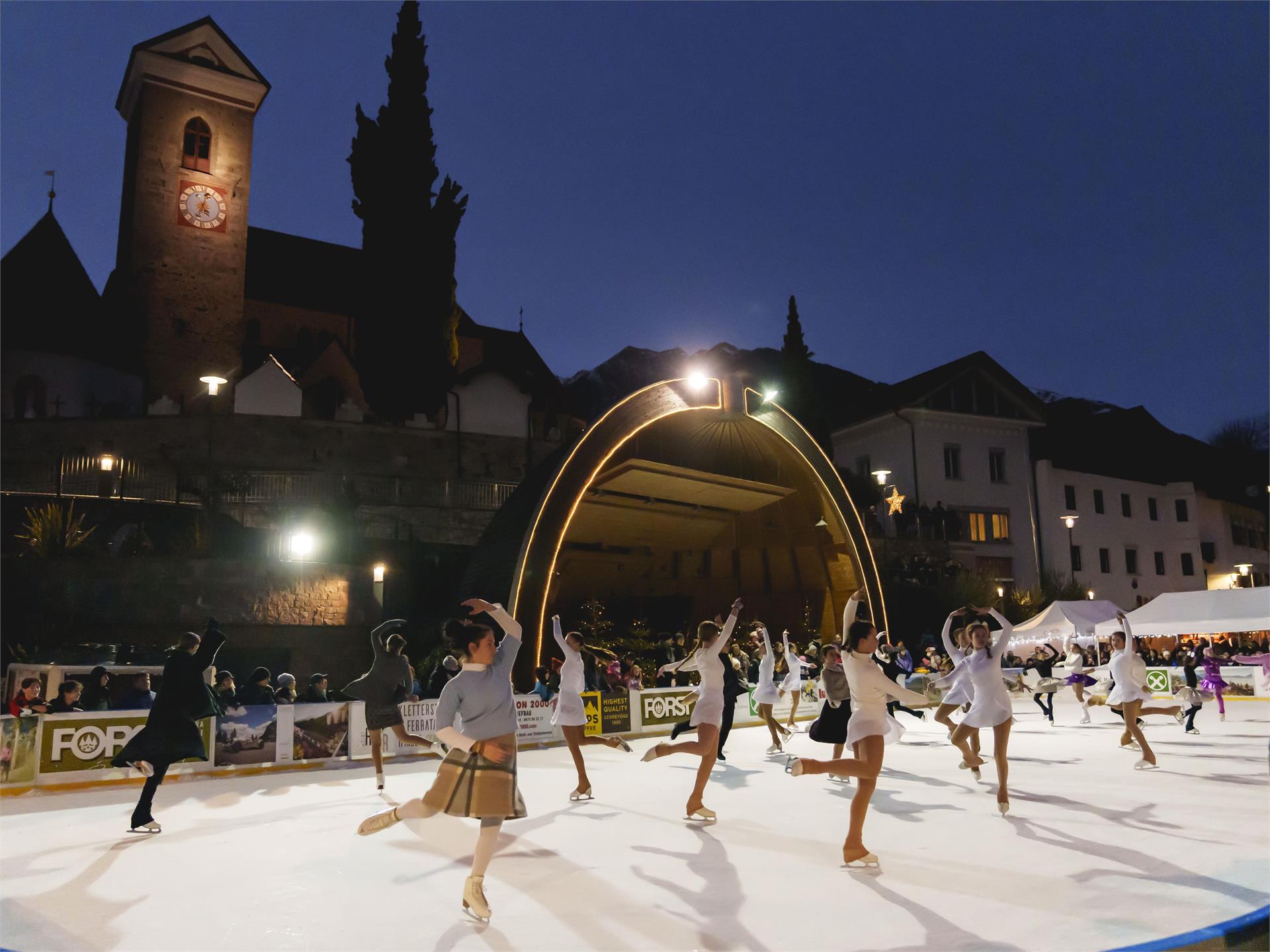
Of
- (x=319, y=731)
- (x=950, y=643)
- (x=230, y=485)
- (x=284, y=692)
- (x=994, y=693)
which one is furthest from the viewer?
(x=230, y=485)

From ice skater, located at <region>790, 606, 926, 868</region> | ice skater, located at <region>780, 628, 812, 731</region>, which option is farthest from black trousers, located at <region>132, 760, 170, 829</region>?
ice skater, located at <region>780, 628, 812, 731</region>

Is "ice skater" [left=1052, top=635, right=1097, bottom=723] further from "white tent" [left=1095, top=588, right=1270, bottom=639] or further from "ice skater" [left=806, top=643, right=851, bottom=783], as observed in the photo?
"ice skater" [left=806, top=643, right=851, bottom=783]

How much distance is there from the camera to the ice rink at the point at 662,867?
18.9 ft

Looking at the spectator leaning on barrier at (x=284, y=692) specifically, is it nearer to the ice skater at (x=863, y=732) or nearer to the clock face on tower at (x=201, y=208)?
the ice skater at (x=863, y=732)

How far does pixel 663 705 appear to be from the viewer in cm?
1950

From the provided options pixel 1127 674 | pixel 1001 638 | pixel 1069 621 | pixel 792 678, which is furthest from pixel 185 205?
pixel 1001 638

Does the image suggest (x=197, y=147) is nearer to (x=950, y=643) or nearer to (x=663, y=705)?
(x=663, y=705)

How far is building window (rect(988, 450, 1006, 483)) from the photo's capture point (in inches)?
1758

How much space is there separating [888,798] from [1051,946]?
5.38 m

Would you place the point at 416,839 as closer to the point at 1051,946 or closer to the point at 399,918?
the point at 399,918

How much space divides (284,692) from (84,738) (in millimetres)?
3008

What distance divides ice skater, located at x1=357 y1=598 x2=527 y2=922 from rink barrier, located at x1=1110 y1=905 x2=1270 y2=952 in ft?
12.1

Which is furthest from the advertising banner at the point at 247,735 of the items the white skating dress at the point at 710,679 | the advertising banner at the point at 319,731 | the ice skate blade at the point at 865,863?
the ice skate blade at the point at 865,863

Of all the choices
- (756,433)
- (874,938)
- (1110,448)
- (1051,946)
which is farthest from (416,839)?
(1110,448)
